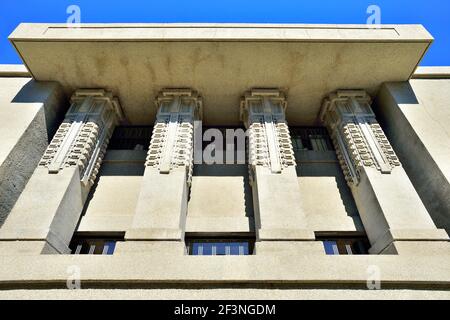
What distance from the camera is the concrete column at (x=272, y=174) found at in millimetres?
5844

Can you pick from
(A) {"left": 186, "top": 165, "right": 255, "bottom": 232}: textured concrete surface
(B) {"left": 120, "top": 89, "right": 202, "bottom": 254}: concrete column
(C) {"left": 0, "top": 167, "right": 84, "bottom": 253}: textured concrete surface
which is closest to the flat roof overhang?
(B) {"left": 120, "top": 89, "right": 202, "bottom": 254}: concrete column

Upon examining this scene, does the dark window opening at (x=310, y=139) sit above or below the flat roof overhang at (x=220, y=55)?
below

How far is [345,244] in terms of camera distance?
726 centimetres

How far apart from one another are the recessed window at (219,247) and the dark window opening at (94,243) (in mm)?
1970

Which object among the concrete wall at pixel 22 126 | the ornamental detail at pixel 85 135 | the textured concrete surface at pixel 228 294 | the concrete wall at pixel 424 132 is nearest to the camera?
the textured concrete surface at pixel 228 294

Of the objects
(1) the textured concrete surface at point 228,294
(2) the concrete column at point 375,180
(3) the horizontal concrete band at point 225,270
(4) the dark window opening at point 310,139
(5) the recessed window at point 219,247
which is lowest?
(1) the textured concrete surface at point 228,294

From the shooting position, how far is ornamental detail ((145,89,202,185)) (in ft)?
25.2

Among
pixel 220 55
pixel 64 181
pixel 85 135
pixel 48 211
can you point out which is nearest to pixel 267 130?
pixel 220 55

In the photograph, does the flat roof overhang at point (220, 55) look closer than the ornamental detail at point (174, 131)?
No

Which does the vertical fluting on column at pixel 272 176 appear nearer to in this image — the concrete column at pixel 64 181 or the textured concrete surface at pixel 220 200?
the textured concrete surface at pixel 220 200

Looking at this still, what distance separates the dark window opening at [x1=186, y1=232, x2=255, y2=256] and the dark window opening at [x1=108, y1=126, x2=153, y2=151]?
178 inches

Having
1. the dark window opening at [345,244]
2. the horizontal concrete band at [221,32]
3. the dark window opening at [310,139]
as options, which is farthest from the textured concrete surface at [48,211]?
the dark window opening at [310,139]
